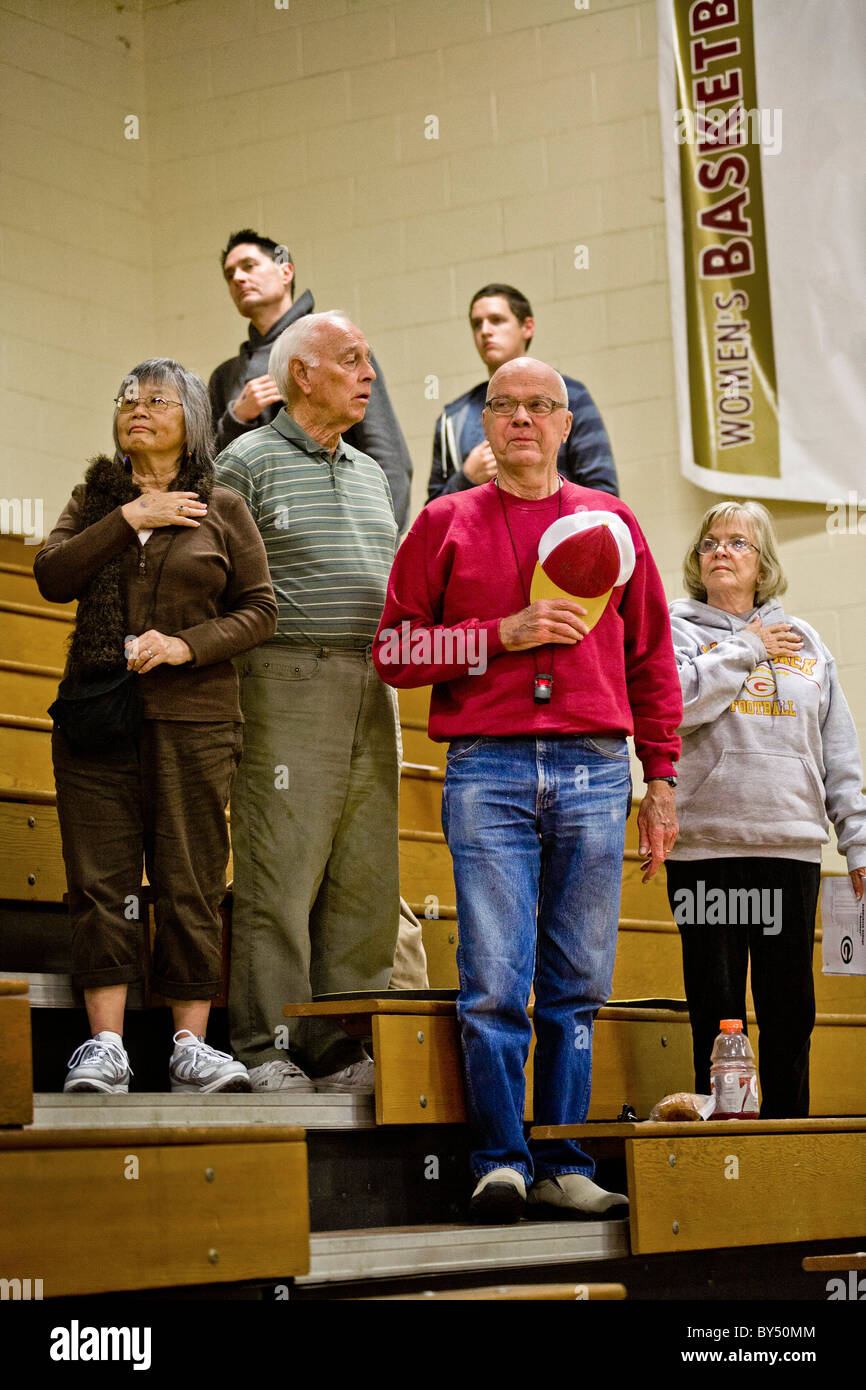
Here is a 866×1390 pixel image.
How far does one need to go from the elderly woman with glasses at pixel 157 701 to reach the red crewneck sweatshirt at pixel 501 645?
8.0 inches

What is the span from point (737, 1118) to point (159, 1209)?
3.56ft

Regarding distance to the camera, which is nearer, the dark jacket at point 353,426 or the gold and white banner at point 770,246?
the dark jacket at point 353,426

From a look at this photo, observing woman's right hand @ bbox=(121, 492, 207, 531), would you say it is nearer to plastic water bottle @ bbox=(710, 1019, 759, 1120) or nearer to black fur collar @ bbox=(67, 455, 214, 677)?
black fur collar @ bbox=(67, 455, 214, 677)

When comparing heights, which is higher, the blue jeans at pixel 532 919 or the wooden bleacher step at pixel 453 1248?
the blue jeans at pixel 532 919

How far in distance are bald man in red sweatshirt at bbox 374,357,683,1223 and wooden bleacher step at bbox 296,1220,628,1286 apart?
1.5 inches

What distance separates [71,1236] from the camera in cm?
163

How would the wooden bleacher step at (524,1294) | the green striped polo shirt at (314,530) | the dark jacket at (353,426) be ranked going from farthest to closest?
the dark jacket at (353,426)
the green striped polo shirt at (314,530)
the wooden bleacher step at (524,1294)

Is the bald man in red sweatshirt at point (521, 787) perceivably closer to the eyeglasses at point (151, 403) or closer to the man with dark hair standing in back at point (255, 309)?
the eyeglasses at point (151, 403)

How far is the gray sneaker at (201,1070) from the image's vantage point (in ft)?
7.00

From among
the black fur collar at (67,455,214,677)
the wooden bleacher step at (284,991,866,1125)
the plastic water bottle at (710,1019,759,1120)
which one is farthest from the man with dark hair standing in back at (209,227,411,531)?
the plastic water bottle at (710,1019,759,1120)

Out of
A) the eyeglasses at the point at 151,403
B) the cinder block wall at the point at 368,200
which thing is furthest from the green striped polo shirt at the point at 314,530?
the cinder block wall at the point at 368,200
